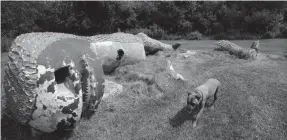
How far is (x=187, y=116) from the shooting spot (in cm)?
545

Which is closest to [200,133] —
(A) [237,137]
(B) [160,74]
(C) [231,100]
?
(A) [237,137]

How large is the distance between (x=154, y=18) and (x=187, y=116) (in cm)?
1444

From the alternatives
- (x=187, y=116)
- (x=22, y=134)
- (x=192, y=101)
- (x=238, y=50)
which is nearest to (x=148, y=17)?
(x=238, y=50)

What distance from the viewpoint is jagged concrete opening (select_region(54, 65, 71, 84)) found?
459 centimetres

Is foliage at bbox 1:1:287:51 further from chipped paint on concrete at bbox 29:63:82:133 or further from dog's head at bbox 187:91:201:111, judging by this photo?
chipped paint on concrete at bbox 29:63:82:133

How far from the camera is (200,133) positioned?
489cm

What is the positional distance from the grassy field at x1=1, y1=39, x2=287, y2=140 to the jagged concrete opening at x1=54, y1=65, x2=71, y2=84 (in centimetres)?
110

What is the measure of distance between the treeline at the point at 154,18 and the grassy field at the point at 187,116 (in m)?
9.30

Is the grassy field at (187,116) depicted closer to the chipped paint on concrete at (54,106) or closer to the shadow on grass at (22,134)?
the shadow on grass at (22,134)

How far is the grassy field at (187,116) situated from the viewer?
4918 millimetres

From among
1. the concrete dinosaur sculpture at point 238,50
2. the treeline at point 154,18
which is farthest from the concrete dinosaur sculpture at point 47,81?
the treeline at point 154,18

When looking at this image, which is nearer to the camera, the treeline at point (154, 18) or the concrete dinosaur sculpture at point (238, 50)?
the concrete dinosaur sculpture at point (238, 50)

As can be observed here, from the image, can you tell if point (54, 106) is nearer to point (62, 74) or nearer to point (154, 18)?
point (62, 74)

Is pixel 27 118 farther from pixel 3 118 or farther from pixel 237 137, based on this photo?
pixel 237 137
